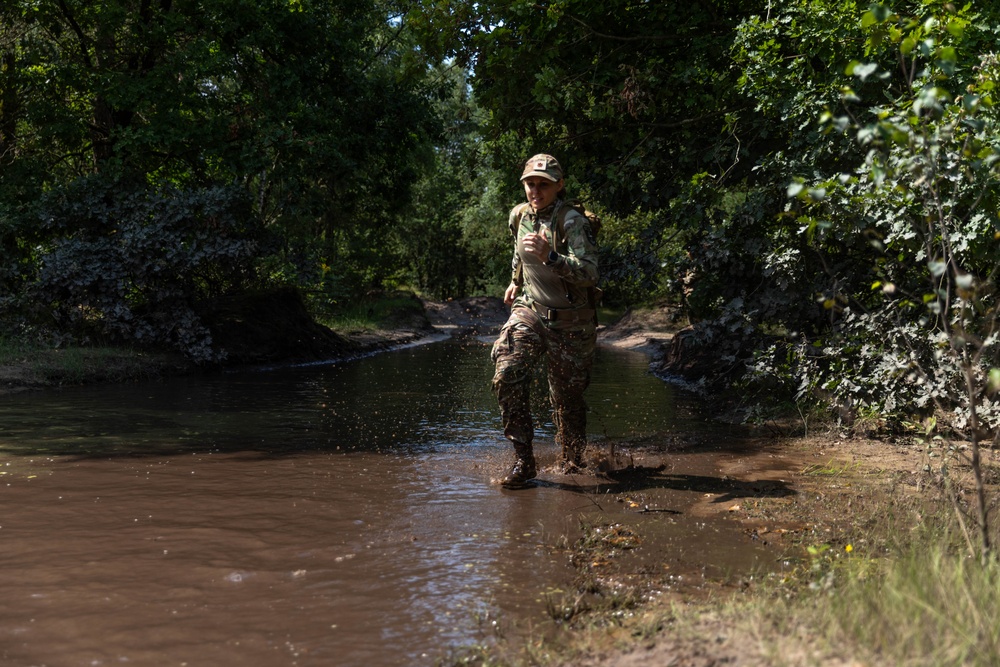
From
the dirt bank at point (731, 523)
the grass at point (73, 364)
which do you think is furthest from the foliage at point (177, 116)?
the dirt bank at point (731, 523)

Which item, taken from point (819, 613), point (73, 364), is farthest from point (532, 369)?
point (73, 364)

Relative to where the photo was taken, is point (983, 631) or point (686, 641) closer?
point (983, 631)

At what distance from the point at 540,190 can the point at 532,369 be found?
51.9 inches

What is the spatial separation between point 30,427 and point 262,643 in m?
6.41

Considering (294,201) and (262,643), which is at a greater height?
(294,201)

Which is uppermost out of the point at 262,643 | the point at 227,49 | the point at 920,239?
the point at 227,49

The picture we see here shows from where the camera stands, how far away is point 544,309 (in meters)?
6.71

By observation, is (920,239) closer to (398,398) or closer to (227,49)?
(398,398)

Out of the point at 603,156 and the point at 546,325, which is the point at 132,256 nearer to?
the point at 603,156

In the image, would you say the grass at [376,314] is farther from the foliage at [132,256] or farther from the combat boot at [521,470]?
the combat boot at [521,470]

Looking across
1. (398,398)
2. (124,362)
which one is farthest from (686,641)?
(124,362)

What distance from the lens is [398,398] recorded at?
1189cm

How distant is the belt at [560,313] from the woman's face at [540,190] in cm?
73

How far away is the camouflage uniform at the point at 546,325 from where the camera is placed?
21.4ft
